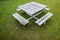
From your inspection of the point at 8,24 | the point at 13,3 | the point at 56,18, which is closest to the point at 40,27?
the point at 56,18

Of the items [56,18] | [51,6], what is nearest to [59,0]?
[51,6]

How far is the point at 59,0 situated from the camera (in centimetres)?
333

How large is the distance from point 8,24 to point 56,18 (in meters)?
1.25

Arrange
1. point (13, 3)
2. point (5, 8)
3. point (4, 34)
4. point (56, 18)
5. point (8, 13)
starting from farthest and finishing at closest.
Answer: point (13, 3) → point (5, 8) → point (8, 13) → point (56, 18) → point (4, 34)

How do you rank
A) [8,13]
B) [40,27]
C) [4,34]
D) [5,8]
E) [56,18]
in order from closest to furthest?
[4,34] → [40,27] → [56,18] → [8,13] → [5,8]

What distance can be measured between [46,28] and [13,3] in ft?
5.57

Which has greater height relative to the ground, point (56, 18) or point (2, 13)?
point (56, 18)

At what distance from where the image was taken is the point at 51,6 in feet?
9.82

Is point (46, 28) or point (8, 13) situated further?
point (8, 13)

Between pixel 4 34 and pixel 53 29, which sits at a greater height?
pixel 53 29

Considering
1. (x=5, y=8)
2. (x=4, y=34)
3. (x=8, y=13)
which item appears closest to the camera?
(x=4, y=34)

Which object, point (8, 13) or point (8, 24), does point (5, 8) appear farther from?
point (8, 24)

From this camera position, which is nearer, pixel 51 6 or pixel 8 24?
pixel 8 24

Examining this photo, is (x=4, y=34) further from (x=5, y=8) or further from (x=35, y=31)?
(x=5, y=8)
